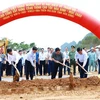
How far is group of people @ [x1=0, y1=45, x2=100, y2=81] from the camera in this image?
38.8 ft

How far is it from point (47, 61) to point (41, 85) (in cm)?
660

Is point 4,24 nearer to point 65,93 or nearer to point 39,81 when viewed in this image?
point 39,81

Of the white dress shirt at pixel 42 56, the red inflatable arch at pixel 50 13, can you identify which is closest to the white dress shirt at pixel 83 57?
the red inflatable arch at pixel 50 13

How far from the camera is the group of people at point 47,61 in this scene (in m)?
11.8

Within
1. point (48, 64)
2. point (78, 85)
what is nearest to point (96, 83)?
point (78, 85)

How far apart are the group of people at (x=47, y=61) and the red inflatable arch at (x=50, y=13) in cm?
116

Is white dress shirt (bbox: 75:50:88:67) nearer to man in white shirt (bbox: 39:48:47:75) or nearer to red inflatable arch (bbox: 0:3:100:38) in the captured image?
A: red inflatable arch (bbox: 0:3:100:38)

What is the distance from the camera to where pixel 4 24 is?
1109 centimetres

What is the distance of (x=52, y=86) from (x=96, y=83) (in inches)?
55.7

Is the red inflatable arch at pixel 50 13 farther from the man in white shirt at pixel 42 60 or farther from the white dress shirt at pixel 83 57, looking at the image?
the man in white shirt at pixel 42 60

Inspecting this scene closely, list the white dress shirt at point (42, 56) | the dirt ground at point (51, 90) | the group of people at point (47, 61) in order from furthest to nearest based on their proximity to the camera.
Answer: the white dress shirt at point (42, 56), the group of people at point (47, 61), the dirt ground at point (51, 90)

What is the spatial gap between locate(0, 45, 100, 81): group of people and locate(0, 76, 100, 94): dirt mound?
1.75 ft

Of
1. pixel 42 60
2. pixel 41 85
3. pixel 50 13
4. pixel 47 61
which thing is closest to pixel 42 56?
pixel 42 60

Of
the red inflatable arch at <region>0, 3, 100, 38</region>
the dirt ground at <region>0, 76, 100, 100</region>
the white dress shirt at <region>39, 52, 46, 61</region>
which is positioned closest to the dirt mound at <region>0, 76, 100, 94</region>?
the dirt ground at <region>0, 76, 100, 100</region>
